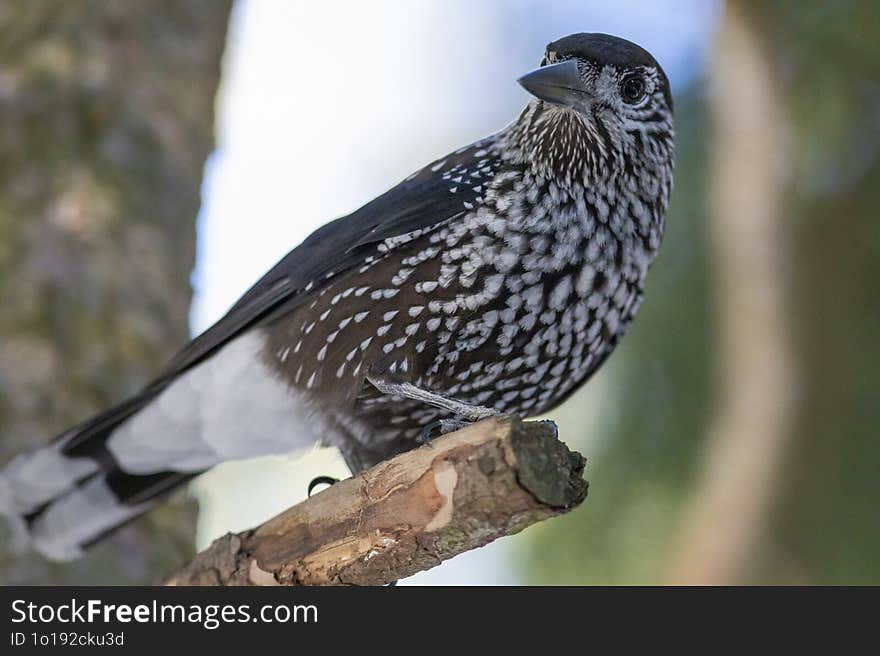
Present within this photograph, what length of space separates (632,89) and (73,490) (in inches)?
95.0

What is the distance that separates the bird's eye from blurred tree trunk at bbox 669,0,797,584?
5.15 feet

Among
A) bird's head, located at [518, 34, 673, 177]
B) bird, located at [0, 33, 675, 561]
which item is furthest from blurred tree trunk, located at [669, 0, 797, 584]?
bird's head, located at [518, 34, 673, 177]

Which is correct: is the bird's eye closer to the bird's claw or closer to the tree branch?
the bird's claw

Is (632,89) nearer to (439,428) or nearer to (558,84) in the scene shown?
(558,84)

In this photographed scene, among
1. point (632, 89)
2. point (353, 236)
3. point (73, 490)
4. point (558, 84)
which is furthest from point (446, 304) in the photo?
point (73, 490)

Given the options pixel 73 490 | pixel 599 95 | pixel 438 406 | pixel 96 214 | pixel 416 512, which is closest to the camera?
pixel 416 512

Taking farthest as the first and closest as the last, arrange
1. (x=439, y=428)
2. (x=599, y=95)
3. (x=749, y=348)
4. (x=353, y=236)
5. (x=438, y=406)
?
(x=749, y=348)
(x=353, y=236)
(x=599, y=95)
(x=439, y=428)
(x=438, y=406)

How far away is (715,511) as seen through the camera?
500cm

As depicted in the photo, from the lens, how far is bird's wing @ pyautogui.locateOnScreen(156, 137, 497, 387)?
3.41 m

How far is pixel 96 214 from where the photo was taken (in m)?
4.25

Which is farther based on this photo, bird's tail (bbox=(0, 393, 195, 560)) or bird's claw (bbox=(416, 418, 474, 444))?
bird's tail (bbox=(0, 393, 195, 560))

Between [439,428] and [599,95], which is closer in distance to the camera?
[439,428]
